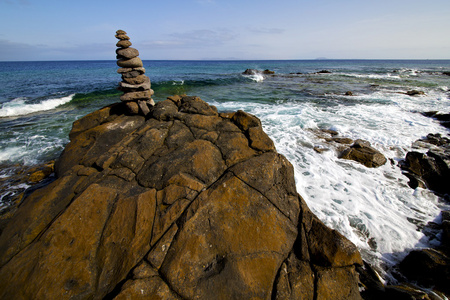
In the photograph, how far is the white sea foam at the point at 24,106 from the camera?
1577 centimetres

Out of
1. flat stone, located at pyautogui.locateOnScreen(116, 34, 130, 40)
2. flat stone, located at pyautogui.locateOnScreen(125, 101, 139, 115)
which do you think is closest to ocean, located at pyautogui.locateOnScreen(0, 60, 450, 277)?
flat stone, located at pyautogui.locateOnScreen(125, 101, 139, 115)

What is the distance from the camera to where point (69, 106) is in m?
18.1

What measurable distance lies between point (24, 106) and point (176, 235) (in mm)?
21253

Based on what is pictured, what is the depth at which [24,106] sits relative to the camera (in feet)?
55.3

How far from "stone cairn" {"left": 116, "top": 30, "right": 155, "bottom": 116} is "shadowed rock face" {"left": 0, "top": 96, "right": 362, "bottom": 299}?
2716mm

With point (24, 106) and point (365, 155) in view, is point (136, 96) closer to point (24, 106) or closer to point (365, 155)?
point (365, 155)

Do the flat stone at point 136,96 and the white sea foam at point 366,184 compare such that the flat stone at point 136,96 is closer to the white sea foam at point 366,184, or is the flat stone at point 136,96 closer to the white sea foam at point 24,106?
the white sea foam at point 366,184

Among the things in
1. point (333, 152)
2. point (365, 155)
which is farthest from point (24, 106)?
point (365, 155)

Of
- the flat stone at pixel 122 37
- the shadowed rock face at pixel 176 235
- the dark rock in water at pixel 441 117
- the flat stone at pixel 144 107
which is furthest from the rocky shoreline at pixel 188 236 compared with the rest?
the dark rock in water at pixel 441 117

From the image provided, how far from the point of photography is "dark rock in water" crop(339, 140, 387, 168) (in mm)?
8500

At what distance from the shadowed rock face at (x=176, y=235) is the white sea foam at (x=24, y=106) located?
55.6 feet

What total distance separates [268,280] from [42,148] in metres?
11.6

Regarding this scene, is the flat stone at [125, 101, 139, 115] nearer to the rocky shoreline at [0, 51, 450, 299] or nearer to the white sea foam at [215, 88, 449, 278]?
the rocky shoreline at [0, 51, 450, 299]

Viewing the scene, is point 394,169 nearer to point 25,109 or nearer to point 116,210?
point 116,210
